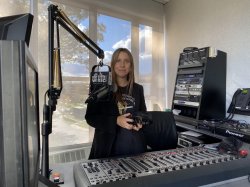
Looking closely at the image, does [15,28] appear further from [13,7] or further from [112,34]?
[112,34]

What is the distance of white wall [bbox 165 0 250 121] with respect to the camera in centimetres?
212

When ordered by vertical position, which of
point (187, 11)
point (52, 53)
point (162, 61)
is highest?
point (187, 11)

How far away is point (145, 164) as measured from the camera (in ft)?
3.22

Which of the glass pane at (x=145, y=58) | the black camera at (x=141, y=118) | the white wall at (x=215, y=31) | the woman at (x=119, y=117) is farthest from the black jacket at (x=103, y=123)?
the glass pane at (x=145, y=58)

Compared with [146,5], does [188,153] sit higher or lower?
lower

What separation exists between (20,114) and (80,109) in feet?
7.19

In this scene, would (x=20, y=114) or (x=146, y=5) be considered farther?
(x=146, y=5)

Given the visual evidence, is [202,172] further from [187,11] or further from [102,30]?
[187,11]

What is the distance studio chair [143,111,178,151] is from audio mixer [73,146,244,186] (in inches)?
24.0

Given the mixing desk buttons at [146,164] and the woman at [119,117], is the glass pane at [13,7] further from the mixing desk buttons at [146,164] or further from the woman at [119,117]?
the mixing desk buttons at [146,164]

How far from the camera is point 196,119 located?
2.09m

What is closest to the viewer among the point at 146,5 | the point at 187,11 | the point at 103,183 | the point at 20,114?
the point at 20,114

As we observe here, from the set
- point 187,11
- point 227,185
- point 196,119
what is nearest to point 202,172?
point 227,185

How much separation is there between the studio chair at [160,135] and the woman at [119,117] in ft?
0.96
